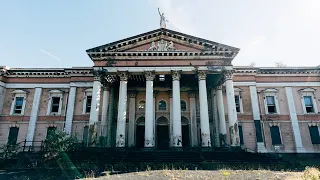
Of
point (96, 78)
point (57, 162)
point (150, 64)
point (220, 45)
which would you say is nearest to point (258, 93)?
point (220, 45)

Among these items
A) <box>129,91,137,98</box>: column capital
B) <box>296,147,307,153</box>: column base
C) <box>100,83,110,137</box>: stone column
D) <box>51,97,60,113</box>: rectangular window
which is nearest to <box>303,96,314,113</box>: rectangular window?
<box>296,147,307,153</box>: column base

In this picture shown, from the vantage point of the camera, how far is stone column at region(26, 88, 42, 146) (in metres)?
24.8

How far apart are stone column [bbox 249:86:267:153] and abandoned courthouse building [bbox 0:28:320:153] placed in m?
0.10

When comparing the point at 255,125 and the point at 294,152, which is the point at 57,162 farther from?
the point at 294,152

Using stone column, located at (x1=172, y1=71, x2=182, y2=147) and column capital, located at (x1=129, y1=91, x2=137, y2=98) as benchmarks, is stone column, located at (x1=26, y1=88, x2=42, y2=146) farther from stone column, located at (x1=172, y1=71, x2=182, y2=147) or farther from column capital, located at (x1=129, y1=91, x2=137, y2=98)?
stone column, located at (x1=172, y1=71, x2=182, y2=147)

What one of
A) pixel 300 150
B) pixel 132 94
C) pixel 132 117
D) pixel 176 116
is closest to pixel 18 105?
pixel 132 94

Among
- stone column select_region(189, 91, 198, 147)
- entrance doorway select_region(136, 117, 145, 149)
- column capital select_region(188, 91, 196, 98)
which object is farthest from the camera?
column capital select_region(188, 91, 196, 98)

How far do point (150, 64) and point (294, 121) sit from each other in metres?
17.1

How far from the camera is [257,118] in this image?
24703mm

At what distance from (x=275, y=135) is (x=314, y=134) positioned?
4281 mm

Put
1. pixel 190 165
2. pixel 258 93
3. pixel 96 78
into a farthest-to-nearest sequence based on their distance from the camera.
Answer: pixel 258 93, pixel 96 78, pixel 190 165

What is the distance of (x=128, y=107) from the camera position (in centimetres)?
2533

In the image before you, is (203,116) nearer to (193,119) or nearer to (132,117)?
(193,119)

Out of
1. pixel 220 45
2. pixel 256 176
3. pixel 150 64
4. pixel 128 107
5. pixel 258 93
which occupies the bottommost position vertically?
pixel 256 176
